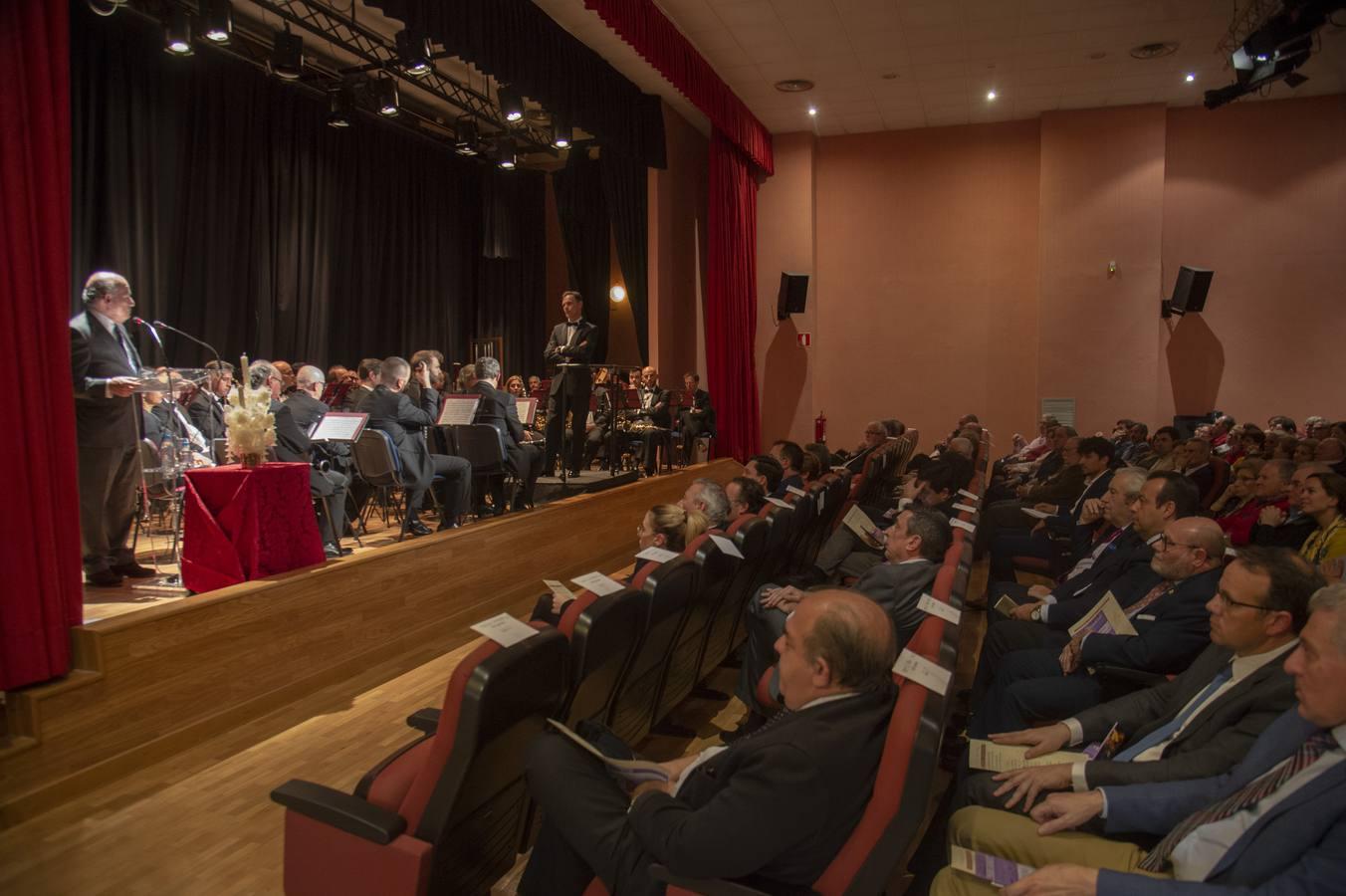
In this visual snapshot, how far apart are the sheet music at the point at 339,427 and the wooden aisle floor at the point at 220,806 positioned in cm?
145

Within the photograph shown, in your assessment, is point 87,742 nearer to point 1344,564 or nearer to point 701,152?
point 1344,564

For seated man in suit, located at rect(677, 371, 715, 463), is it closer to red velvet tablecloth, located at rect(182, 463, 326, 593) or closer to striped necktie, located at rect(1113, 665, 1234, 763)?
red velvet tablecloth, located at rect(182, 463, 326, 593)

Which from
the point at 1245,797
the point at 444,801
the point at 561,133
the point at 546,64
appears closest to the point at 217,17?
the point at 546,64

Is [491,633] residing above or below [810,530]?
above

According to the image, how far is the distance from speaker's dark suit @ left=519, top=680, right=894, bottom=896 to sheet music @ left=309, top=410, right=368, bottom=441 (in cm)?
338

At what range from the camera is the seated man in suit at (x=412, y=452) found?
205 inches

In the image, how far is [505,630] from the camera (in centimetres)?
180

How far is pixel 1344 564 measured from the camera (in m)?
2.93

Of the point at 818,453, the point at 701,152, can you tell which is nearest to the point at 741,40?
the point at 701,152

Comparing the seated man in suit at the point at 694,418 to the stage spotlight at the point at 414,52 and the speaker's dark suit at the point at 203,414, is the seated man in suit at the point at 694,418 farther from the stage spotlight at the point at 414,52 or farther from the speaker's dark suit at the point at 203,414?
the speaker's dark suit at the point at 203,414

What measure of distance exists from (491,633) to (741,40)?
7.83 m

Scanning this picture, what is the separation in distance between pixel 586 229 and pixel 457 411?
7281mm

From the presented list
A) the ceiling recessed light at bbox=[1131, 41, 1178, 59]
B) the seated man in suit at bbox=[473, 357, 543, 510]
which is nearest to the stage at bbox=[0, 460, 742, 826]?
the seated man in suit at bbox=[473, 357, 543, 510]

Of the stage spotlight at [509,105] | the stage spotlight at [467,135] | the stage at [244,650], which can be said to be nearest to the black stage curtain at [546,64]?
the stage spotlight at [509,105]
